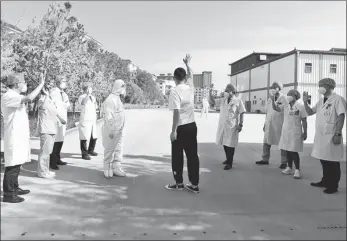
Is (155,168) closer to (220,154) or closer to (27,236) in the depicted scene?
(220,154)

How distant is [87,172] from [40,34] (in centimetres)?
1141

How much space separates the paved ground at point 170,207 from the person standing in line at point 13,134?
11.7 inches

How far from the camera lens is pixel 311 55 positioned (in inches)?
1465

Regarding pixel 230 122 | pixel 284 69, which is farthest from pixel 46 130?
pixel 284 69

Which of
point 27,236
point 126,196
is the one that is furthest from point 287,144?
point 27,236

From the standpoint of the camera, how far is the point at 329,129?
5020 millimetres

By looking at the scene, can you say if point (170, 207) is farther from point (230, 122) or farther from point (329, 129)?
point (230, 122)

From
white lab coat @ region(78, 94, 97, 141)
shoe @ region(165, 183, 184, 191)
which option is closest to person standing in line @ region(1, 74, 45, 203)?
shoe @ region(165, 183, 184, 191)

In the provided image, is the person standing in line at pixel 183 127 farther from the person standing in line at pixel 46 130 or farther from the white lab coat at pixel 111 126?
the person standing in line at pixel 46 130

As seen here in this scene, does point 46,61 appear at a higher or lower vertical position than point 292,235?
higher

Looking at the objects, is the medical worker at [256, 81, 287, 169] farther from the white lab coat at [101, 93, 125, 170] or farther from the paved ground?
the white lab coat at [101, 93, 125, 170]

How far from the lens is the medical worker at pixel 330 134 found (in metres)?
4.92

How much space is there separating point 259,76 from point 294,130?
42521mm

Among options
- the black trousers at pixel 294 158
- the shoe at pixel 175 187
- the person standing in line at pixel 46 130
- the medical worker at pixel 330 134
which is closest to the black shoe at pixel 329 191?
the medical worker at pixel 330 134
